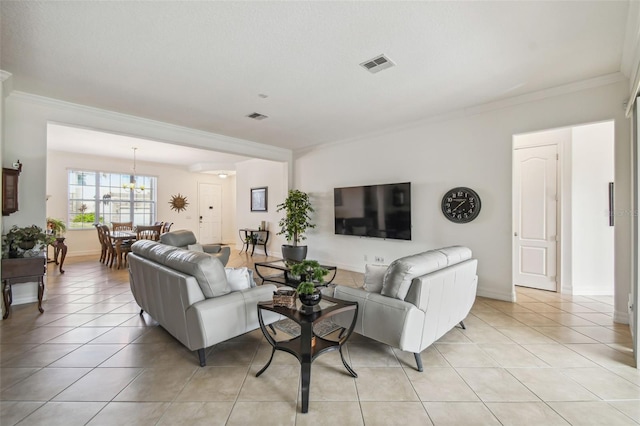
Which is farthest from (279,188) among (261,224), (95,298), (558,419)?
(558,419)

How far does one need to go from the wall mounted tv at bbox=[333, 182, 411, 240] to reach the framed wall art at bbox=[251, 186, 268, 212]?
280 centimetres

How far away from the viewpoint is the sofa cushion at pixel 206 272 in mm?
2318

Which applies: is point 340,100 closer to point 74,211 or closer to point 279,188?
point 279,188

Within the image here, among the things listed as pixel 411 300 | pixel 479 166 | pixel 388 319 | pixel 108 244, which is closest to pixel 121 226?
pixel 108 244

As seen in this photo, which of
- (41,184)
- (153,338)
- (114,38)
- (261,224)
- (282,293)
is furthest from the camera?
(261,224)

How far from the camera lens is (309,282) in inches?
85.7

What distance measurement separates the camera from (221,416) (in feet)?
5.78

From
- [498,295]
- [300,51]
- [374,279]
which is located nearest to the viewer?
[374,279]

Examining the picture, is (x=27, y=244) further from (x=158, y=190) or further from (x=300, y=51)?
(x=158, y=190)

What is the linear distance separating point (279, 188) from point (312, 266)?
5.63m

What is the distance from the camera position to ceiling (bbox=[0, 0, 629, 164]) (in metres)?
2.17

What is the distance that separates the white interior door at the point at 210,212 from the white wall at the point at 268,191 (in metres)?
1.69

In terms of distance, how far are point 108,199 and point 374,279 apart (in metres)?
8.78

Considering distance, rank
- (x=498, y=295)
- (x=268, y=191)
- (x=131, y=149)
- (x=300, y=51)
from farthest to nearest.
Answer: (x=268, y=191), (x=131, y=149), (x=498, y=295), (x=300, y=51)
